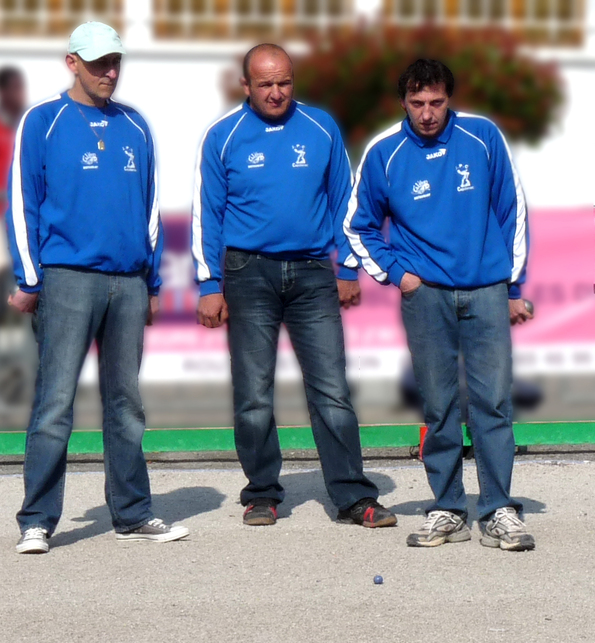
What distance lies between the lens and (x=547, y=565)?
199 inches

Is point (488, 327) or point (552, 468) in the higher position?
point (488, 327)

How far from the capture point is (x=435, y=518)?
5.38 meters

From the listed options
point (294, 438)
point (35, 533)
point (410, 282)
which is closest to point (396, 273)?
point (410, 282)

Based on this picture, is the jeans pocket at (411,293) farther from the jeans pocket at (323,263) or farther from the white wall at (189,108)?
the white wall at (189,108)

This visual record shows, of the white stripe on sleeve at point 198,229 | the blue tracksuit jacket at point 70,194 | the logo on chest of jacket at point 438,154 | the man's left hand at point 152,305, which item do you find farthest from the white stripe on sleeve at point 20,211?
the logo on chest of jacket at point 438,154

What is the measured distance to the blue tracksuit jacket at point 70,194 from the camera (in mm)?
5113

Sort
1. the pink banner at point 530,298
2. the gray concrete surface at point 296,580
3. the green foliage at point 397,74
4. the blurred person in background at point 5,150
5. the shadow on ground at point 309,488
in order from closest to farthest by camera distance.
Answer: the gray concrete surface at point 296,580
the shadow on ground at point 309,488
the blurred person in background at point 5,150
the pink banner at point 530,298
the green foliage at point 397,74

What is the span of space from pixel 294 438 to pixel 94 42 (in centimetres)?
264

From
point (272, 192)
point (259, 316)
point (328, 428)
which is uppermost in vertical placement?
point (272, 192)

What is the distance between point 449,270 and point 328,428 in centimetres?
89

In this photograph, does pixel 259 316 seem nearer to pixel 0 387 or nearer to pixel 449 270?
pixel 449 270

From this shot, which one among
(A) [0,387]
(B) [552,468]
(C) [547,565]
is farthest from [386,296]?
(C) [547,565]

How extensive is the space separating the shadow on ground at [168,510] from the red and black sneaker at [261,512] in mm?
294

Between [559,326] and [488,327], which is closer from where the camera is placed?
[488,327]
